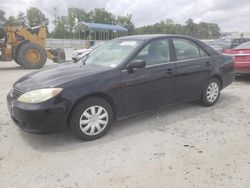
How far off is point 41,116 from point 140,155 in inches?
55.0

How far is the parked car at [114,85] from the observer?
3.70m

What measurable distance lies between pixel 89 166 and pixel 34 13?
8244 cm

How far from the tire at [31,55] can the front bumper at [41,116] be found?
9.45m

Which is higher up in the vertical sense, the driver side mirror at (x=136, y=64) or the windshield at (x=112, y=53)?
the windshield at (x=112, y=53)

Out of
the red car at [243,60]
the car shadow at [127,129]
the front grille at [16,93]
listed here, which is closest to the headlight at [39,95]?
the front grille at [16,93]

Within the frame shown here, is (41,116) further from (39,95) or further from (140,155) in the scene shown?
(140,155)

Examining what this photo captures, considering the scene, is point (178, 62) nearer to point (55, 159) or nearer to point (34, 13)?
point (55, 159)

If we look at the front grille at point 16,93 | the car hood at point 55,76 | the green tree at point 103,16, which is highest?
the green tree at point 103,16

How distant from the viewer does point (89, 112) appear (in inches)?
155

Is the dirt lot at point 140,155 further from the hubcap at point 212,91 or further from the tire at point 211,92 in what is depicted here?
the hubcap at point 212,91

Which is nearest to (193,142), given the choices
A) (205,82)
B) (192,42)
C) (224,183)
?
(224,183)

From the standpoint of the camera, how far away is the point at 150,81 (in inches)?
179

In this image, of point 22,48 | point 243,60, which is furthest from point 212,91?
point 22,48

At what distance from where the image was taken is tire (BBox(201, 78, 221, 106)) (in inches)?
220
